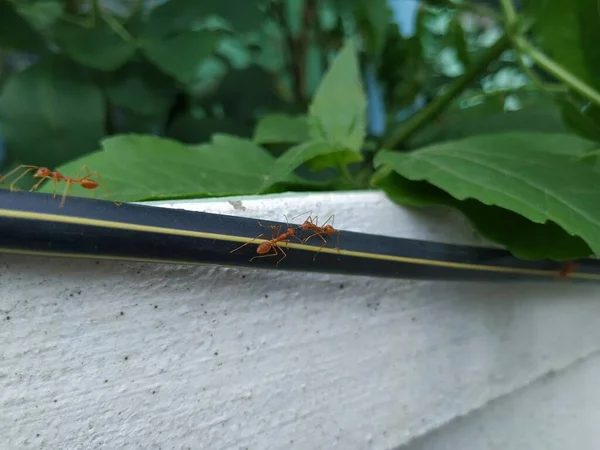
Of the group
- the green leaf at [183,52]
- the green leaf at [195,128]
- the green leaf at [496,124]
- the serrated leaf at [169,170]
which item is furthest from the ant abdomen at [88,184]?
the green leaf at [496,124]

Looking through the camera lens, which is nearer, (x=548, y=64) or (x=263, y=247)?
(x=263, y=247)

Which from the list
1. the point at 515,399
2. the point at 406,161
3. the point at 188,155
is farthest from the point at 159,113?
the point at 515,399

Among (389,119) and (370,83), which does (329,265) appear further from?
(370,83)

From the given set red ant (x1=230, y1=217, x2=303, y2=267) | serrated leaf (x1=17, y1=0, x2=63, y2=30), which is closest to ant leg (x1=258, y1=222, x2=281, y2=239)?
red ant (x1=230, y1=217, x2=303, y2=267)

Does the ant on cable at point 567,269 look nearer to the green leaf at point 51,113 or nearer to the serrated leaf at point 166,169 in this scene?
the serrated leaf at point 166,169

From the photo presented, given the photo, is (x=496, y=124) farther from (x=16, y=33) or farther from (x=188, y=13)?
(x=16, y=33)

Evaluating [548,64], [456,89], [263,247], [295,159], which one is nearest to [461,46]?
[456,89]
